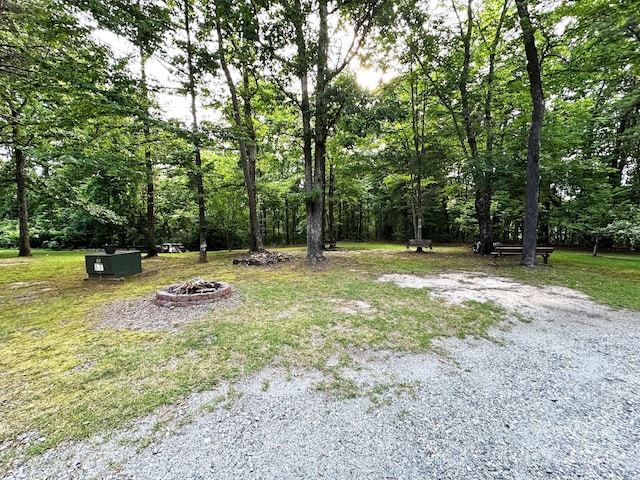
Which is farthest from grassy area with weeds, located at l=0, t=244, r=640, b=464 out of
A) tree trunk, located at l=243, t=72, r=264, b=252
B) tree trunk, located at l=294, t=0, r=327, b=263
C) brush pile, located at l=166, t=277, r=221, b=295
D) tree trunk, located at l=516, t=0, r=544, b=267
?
tree trunk, located at l=243, t=72, r=264, b=252

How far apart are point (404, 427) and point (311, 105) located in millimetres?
9474

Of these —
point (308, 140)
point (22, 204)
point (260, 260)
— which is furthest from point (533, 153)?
point (22, 204)

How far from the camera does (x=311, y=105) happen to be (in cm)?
916

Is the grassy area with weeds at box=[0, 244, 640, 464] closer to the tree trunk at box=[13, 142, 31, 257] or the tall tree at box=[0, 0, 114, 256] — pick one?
the tall tree at box=[0, 0, 114, 256]

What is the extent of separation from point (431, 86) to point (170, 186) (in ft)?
41.5

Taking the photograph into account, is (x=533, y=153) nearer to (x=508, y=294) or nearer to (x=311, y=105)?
(x=508, y=294)

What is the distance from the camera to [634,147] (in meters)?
12.9

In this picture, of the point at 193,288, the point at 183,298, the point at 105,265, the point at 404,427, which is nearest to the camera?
the point at 404,427

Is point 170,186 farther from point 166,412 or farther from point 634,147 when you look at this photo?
point 634,147

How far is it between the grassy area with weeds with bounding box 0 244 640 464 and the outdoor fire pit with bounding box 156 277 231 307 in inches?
18.8

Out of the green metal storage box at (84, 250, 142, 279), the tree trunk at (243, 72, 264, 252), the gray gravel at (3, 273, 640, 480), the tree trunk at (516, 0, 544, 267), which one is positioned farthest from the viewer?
the tree trunk at (243, 72, 264, 252)

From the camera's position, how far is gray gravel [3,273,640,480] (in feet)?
5.10

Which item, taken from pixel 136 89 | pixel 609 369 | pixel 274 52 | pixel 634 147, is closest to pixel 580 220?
pixel 634 147

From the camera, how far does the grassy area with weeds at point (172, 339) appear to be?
2.04 meters
